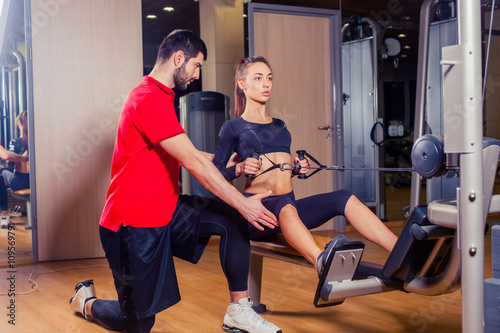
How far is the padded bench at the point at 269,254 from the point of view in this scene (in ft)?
7.10

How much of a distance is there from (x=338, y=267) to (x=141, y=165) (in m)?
0.73

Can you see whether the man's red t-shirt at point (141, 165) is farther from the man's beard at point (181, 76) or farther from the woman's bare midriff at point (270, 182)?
the woman's bare midriff at point (270, 182)

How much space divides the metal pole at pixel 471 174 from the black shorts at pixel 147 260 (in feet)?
3.30

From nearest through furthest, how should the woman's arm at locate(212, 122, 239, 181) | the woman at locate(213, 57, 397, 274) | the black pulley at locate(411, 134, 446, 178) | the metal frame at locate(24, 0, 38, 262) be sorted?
1. the black pulley at locate(411, 134, 446, 178)
2. the woman at locate(213, 57, 397, 274)
3. the woman's arm at locate(212, 122, 239, 181)
4. the metal frame at locate(24, 0, 38, 262)

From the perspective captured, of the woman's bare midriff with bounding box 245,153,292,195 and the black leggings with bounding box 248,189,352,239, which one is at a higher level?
the woman's bare midriff with bounding box 245,153,292,195

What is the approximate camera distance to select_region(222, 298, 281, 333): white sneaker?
2.05 metres

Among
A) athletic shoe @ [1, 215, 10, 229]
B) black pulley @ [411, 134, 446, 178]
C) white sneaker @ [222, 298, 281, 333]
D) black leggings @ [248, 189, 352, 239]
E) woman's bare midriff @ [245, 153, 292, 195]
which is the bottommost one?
white sneaker @ [222, 298, 281, 333]

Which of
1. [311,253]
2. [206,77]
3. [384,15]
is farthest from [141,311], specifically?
[384,15]

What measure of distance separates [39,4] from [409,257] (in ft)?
10.0

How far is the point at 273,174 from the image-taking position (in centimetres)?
230

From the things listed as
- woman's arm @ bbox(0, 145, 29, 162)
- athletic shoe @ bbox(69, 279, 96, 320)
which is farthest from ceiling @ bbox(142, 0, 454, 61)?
athletic shoe @ bbox(69, 279, 96, 320)

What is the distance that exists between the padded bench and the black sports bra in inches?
13.4

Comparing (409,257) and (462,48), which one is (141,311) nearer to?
(409,257)

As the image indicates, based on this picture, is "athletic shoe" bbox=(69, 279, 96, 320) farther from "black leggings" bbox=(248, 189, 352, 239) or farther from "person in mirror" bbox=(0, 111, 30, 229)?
"person in mirror" bbox=(0, 111, 30, 229)
